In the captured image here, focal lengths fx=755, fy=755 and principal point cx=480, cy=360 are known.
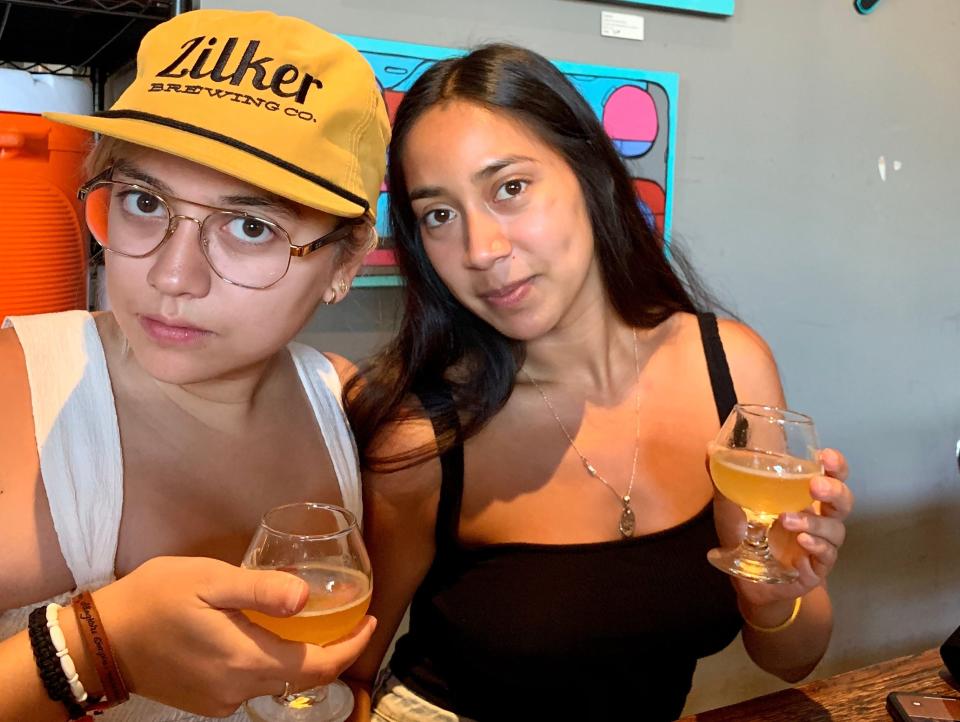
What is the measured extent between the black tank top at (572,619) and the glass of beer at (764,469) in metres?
0.25

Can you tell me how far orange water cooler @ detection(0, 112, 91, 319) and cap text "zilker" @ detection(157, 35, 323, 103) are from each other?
1.22 ft

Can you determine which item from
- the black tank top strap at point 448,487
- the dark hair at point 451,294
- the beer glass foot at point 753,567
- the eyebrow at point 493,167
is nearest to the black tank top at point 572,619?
the black tank top strap at point 448,487

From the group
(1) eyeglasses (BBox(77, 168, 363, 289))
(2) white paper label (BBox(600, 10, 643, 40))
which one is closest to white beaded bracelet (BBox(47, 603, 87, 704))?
(1) eyeglasses (BBox(77, 168, 363, 289))

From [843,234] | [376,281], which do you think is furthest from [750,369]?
[843,234]

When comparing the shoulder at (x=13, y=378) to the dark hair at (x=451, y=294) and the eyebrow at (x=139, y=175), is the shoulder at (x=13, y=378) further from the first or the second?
the dark hair at (x=451, y=294)

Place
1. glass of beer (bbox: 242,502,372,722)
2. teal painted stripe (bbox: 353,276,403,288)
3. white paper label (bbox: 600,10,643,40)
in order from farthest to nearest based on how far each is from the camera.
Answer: white paper label (bbox: 600,10,643,40)
teal painted stripe (bbox: 353,276,403,288)
glass of beer (bbox: 242,502,372,722)

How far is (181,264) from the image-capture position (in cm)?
91

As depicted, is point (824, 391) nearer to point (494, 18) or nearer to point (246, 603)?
point (494, 18)

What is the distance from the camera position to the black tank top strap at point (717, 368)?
4.87 ft

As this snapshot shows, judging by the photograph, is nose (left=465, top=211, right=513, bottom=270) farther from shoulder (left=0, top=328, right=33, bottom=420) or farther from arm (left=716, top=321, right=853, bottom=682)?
shoulder (left=0, top=328, right=33, bottom=420)

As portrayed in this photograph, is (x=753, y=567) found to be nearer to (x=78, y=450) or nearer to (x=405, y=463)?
(x=405, y=463)

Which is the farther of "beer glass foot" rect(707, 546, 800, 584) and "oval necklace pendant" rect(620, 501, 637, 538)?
"oval necklace pendant" rect(620, 501, 637, 538)

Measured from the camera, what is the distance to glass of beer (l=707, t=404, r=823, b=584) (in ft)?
3.34

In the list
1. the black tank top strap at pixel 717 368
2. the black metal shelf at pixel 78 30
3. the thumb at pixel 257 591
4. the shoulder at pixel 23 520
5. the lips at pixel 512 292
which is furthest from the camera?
the black tank top strap at pixel 717 368
